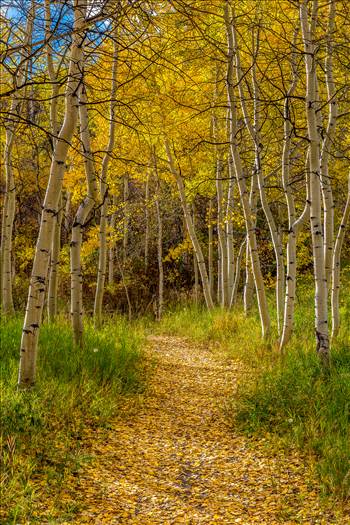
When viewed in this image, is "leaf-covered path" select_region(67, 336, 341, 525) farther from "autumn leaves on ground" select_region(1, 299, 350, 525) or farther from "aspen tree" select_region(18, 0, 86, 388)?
"aspen tree" select_region(18, 0, 86, 388)

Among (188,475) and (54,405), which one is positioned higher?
(54,405)

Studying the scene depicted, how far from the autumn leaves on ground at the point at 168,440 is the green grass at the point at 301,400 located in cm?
2

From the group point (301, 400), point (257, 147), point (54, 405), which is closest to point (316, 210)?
point (257, 147)

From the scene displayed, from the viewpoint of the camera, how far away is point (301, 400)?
523cm

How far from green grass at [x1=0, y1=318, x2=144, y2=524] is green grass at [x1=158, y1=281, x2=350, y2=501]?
1.60 meters

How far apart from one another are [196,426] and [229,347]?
3.73 m

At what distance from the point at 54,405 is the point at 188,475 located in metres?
1.53

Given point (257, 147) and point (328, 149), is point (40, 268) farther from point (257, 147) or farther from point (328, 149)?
point (328, 149)

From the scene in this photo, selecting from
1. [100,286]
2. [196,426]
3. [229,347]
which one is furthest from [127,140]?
[196,426]

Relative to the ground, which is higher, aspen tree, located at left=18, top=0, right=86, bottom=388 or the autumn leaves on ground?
aspen tree, located at left=18, top=0, right=86, bottom=388

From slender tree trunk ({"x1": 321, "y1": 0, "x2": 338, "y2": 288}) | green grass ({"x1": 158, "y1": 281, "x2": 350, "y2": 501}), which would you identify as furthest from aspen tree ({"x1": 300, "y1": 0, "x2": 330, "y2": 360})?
slender tree trunk ({"x1": 321, "y1": 0, "x2": 338, "y2": 288})

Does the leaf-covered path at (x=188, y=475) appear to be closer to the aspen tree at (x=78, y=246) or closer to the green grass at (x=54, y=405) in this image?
the green grass at (x=54, y=405)

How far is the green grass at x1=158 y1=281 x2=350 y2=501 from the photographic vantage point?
4.08 meters

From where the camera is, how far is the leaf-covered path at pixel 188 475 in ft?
11.4
